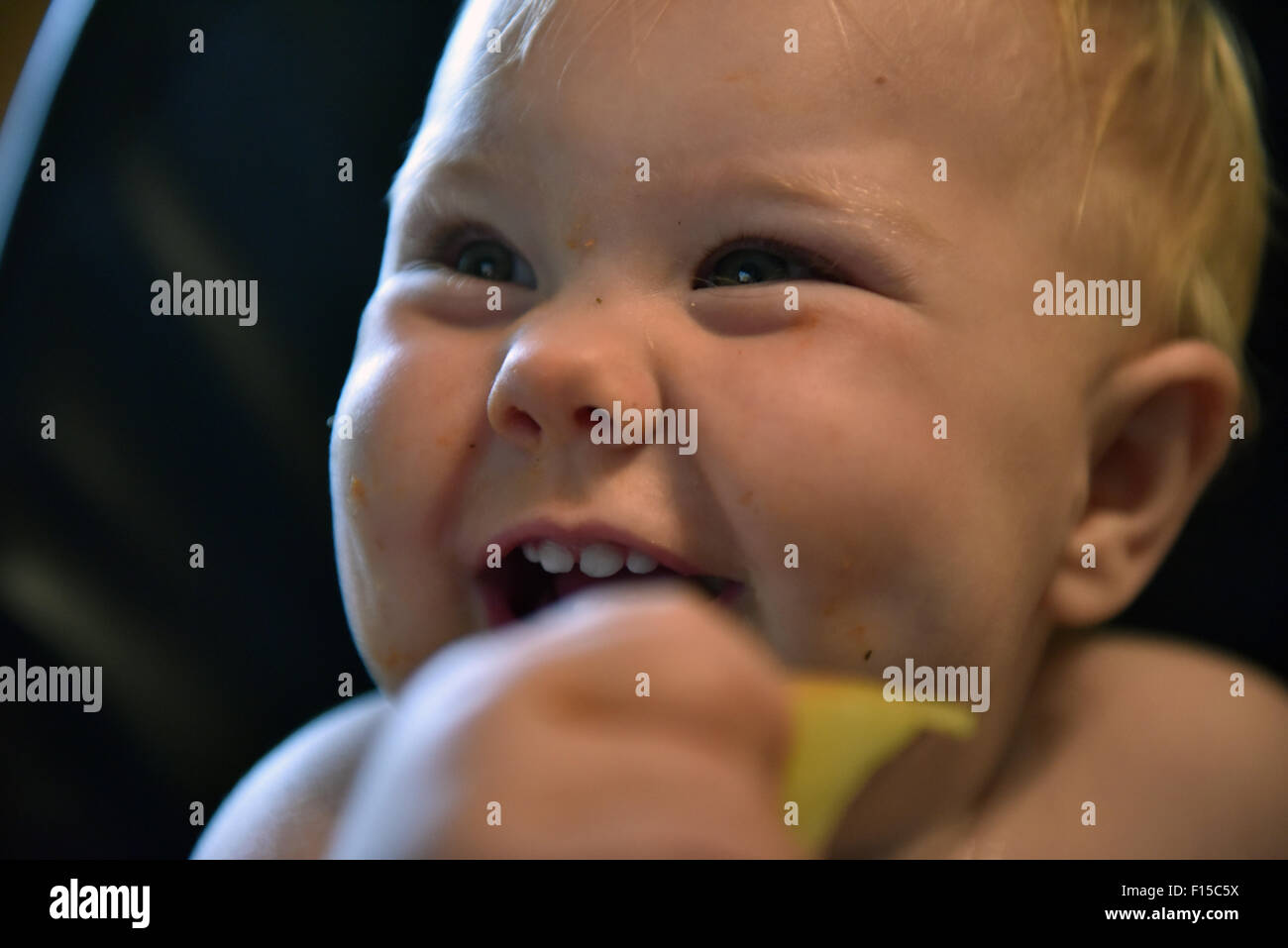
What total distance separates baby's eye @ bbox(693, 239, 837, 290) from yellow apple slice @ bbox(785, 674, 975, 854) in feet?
0.83

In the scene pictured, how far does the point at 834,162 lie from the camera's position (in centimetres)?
68

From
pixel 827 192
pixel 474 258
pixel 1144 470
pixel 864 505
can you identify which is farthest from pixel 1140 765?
pixel 474 258

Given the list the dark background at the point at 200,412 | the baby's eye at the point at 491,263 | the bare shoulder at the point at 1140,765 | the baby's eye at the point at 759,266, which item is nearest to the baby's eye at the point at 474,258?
the baby's eye at the point at 491,263

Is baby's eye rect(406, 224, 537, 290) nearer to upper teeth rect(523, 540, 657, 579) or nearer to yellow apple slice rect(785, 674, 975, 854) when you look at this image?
upper teeth rect(523, 540, 657, 579)

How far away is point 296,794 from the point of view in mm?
840

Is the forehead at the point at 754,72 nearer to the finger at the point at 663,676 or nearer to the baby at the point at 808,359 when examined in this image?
the baby at the point at 808,359

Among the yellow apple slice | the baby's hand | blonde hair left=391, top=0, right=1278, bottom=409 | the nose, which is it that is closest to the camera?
the baby's hand

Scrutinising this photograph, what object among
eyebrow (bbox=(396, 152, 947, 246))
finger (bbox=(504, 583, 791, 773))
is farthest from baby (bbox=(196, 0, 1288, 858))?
finger (bbox=(504, 583, 791, 773))

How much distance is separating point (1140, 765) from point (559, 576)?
17.2 inches

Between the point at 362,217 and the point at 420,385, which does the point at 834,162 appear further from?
the point at 362,217

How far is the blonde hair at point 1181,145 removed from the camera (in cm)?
75

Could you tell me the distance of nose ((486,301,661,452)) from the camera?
0.63 metres

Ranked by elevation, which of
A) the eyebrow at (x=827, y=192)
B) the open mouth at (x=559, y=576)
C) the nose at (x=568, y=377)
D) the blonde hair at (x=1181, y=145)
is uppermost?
the blonde hair at (x=1181, y=145)

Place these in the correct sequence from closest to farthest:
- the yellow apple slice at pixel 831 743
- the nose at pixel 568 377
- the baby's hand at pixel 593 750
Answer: the baby's hand at pixel 593 750 < the yellow apple slice at pixel 831 743 < the nose at pixel 568 377
